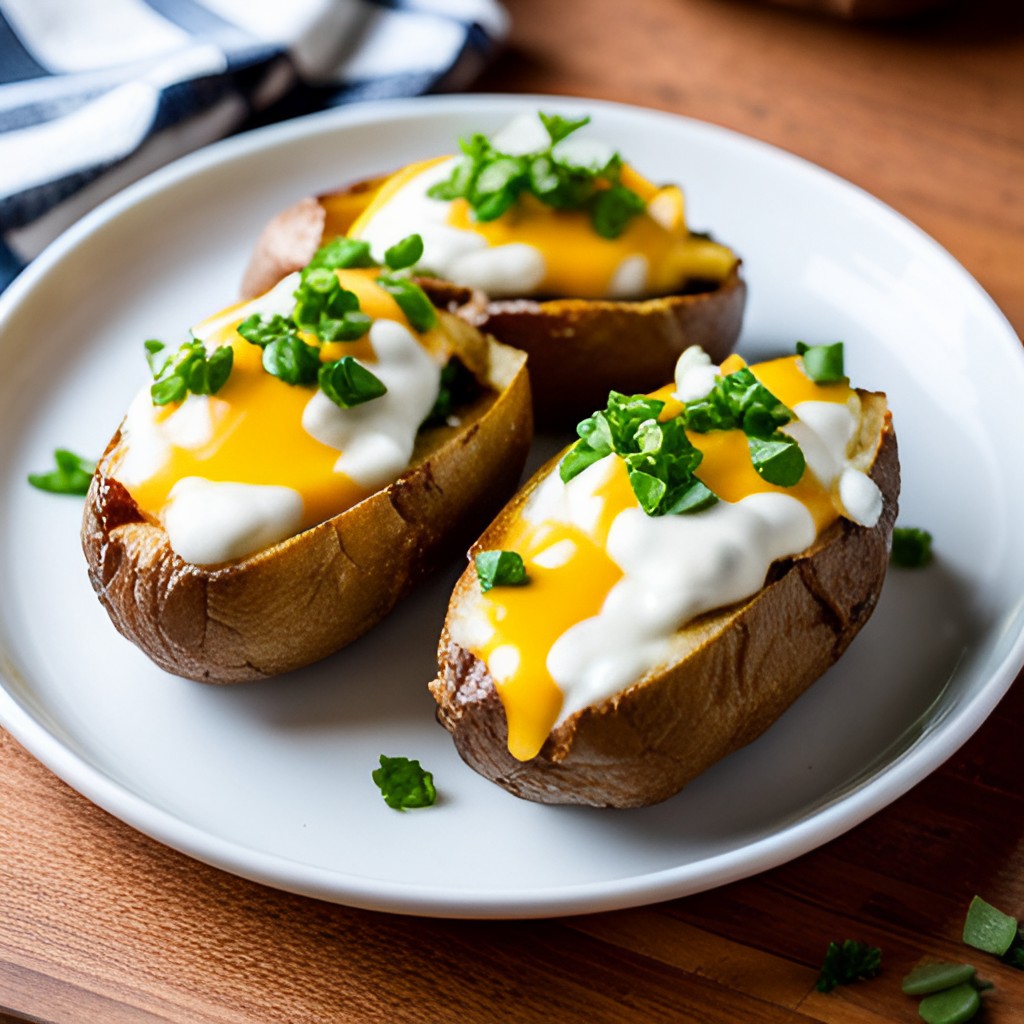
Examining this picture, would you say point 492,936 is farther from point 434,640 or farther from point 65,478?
point 65,478

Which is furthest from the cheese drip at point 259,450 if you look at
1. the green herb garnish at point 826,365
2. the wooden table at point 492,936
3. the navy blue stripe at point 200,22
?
the navy blue stripe at point 200,22

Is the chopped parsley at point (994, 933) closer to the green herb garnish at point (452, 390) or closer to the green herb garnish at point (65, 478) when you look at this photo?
the green herb garnish at point (452, 390)

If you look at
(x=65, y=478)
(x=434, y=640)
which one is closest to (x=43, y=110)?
(x=65, y=478)

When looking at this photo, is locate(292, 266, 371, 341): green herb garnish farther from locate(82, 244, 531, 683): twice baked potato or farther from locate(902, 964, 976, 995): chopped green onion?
locate(902, 964, 976, 995): chopped green onion

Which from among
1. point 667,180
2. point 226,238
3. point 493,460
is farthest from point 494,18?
point 493,460

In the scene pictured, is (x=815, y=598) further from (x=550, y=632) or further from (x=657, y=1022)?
(x=657, y=1022)
